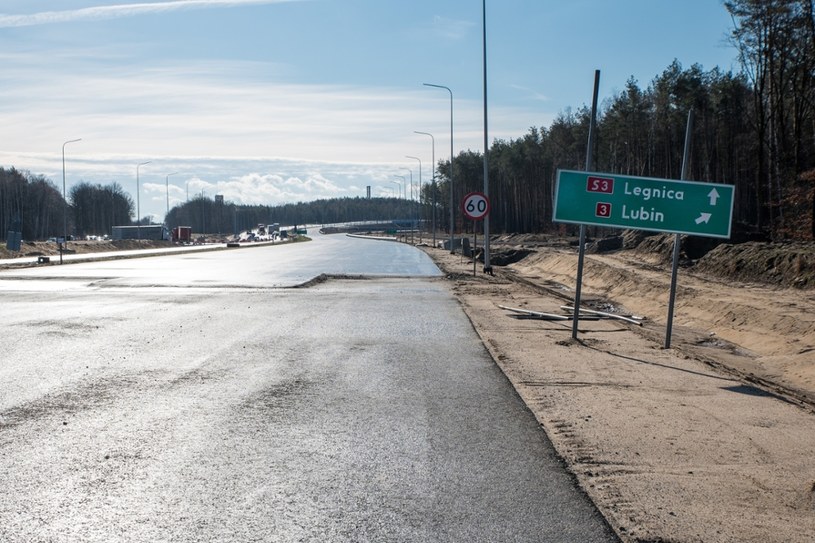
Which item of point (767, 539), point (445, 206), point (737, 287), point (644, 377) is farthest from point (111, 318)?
point (445, 206)

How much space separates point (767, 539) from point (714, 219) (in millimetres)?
8702

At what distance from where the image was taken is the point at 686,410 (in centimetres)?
830

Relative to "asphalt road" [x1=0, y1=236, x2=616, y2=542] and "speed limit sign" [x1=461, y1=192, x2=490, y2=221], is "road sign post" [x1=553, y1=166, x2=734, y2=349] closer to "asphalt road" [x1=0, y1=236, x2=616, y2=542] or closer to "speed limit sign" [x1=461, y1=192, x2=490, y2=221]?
"asphalt road" [x1=0, y1=236, x2=616, y2=542]

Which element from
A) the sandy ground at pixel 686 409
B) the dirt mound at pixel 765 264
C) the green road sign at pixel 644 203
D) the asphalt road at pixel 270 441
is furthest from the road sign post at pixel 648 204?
the dirt mound at pixel 765 264

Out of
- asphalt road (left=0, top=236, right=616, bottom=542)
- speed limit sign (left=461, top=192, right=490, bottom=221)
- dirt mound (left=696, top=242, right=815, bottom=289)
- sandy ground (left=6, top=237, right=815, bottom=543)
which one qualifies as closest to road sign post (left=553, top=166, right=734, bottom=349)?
sandy ground (left=6, top=237, right=815, bottom=543)

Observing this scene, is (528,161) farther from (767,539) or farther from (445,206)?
(767,539)

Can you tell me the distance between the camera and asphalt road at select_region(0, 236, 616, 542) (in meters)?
4.93

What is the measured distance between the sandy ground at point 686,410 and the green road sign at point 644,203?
1843mm

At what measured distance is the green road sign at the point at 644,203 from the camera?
1280 centimetres

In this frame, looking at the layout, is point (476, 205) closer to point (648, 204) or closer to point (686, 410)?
point (648, 204)

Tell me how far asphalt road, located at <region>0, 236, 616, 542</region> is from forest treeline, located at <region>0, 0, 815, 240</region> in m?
15.8

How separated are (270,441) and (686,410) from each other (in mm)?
3942

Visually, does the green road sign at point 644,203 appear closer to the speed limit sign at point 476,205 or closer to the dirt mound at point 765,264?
the dirt mound at point 765,264

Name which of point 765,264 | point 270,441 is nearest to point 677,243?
point 270,441
